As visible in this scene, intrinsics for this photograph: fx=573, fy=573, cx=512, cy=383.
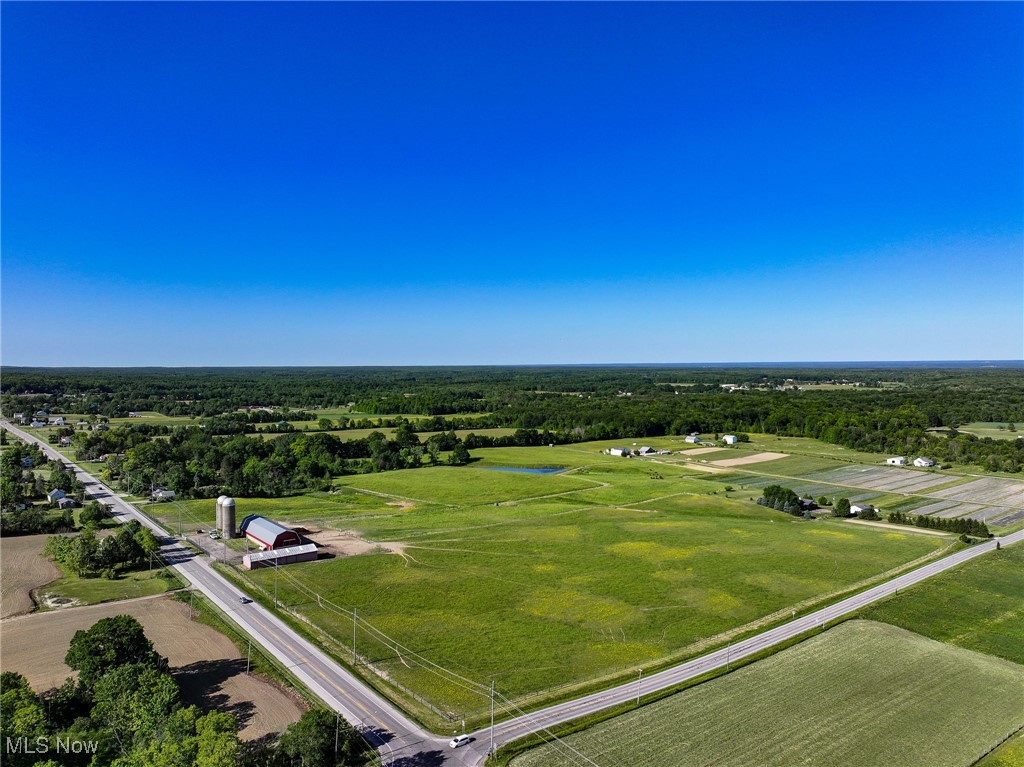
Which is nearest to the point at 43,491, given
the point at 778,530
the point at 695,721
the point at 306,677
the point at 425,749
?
the point at 306,677

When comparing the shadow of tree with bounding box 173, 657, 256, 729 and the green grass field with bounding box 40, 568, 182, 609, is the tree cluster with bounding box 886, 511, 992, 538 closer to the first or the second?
the shadow of tree with bounding box 173, 657, 256, 729

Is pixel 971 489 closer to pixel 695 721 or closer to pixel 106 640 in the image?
pixel 695 721

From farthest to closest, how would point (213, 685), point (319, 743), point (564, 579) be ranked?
1. point (564, 579)
2. point (213, 685)
3. point (319, 743)

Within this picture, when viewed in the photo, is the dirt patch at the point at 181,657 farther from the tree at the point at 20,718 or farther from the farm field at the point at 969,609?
the farm field at the point at 969,609

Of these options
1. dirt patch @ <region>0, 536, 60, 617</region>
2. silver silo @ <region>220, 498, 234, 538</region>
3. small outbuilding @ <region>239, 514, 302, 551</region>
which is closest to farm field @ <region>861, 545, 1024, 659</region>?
small outbuilding @ <region>239, 514, 302, 551</region>

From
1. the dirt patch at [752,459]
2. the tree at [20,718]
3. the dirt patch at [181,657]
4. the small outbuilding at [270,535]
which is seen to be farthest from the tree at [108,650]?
the dirt patch at [752,459]

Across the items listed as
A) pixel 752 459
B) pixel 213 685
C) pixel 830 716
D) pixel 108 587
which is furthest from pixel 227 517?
pixel 752 459

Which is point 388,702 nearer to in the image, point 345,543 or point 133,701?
point 133,701

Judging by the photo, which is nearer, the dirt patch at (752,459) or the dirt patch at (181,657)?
the dirt patch at (181,657)
